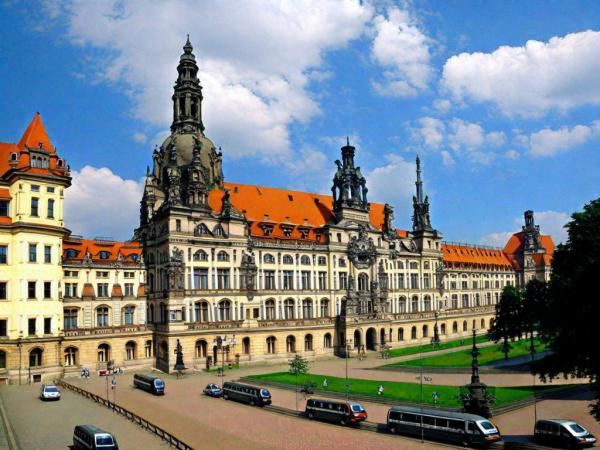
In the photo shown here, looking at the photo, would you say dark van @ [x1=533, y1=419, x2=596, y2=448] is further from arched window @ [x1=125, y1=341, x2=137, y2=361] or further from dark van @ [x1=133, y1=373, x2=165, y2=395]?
arched window @ [x1=125, y1=341, x2=137, y2=361]

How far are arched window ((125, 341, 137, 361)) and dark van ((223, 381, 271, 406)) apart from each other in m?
24.4

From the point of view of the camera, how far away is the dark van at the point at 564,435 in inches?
1239

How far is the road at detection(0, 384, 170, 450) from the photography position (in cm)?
3438

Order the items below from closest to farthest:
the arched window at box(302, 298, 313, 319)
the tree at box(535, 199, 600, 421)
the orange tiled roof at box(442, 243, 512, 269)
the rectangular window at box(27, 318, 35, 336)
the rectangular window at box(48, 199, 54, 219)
Answer: the tree at box(535, 199, 600, 421), the rectangular window at box(27, 318, 35, 336), the rectangular window at box(48, 199, 54, 219), the arched window at box(302, 298, 313, 319), the orange tiled roof at box(442, 243, 512, 269)

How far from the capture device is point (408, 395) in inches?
1901

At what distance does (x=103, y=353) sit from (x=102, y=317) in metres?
4.98

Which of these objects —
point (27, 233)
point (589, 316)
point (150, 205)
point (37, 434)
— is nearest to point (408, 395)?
point (589, 316)

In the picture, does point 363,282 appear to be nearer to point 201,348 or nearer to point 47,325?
point 201,348

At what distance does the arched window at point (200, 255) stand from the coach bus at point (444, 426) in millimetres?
41824


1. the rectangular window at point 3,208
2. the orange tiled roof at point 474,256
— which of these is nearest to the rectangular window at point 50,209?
the rectangular window at point 3,208

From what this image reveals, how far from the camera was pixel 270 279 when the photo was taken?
8062 cm

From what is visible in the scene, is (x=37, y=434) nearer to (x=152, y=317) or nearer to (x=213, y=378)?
(x=213, y=378)

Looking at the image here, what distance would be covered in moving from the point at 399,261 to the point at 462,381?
43.3 m

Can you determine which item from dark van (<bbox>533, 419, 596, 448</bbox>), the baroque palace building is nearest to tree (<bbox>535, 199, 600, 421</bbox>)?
dark van (<bbox>533, 419, 596, 448</bbox>)
